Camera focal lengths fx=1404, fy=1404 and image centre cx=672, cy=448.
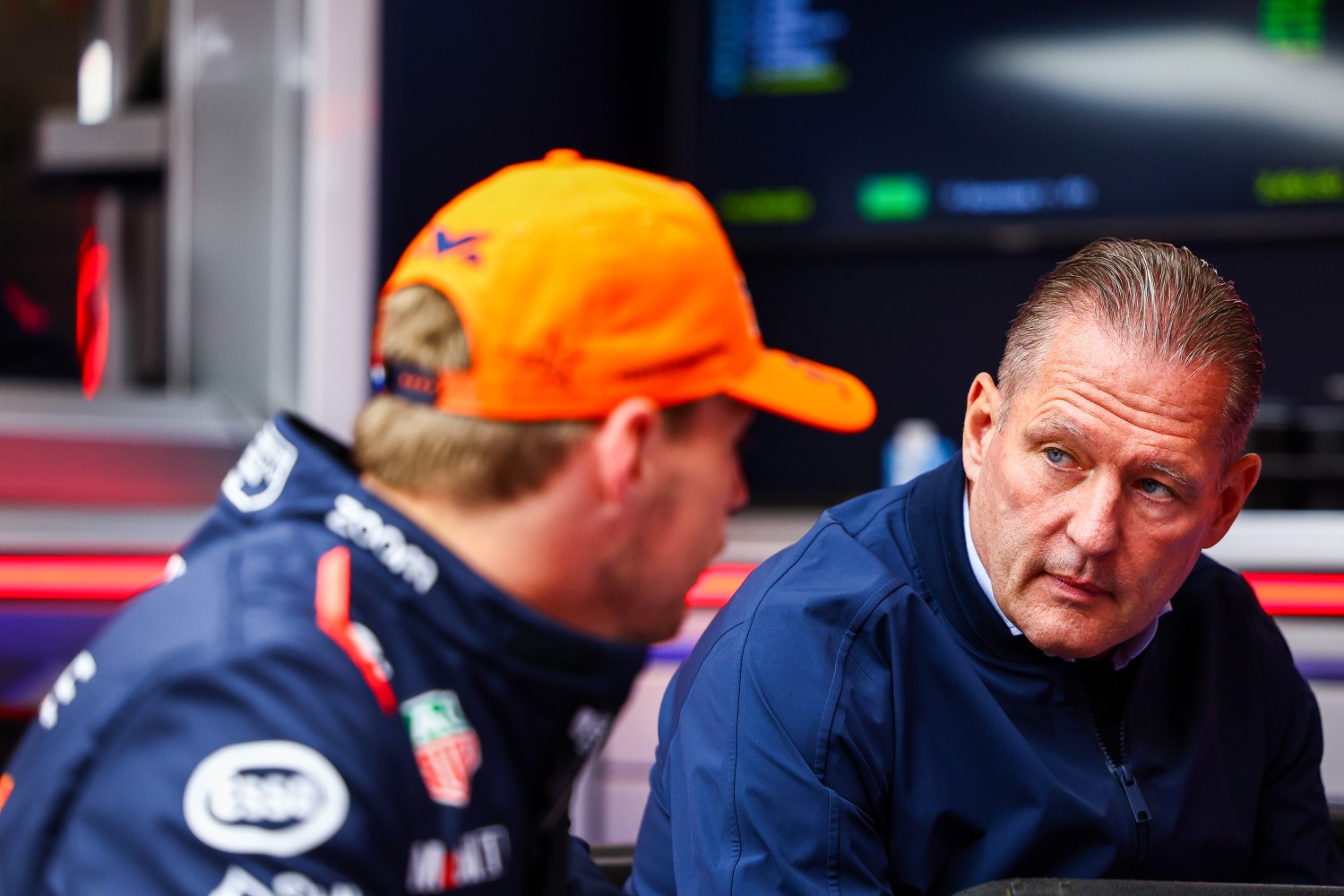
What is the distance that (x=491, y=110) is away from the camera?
251 centimetres

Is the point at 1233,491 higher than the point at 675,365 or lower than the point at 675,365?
lower

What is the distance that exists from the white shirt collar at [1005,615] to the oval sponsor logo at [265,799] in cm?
69

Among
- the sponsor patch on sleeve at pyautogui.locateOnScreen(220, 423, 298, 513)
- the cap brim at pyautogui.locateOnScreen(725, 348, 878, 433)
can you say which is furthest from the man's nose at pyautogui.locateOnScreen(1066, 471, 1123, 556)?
the sponsor patch on sleeve at pyautogui.locateOnScreen(220, 423, 298, 513)

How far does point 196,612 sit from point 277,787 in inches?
4.1

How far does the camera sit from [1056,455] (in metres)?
1.15

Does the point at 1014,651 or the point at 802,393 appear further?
the point at 1014,651

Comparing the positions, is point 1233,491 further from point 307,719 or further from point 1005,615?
point 307,719

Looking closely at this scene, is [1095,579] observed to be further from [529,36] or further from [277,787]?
[529,36]

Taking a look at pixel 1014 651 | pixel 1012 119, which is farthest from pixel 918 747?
pixel 1012 119

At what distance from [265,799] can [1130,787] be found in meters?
0.80

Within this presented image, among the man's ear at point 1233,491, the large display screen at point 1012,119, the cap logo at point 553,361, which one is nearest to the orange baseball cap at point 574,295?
the cap logo at point 553,361

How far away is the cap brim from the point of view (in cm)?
82

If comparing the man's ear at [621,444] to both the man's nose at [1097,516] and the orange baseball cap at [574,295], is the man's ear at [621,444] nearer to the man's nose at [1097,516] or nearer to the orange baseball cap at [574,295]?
the orange baseball cap at [574,295]

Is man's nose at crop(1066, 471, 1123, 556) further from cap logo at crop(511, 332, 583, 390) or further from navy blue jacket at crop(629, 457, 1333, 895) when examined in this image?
cap logo at crop(511, 332, 583, 390)
